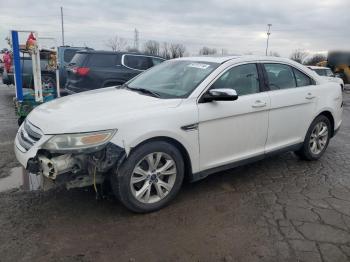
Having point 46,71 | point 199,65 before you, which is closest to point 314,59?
point 46,71

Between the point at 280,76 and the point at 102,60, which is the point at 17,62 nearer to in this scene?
the point at 102,60

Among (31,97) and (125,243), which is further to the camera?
(31,97)

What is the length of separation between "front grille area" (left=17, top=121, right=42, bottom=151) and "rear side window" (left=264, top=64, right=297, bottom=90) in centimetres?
301

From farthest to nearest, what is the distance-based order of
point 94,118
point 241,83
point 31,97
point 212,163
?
1. point 31,97
2. point 241,83
3. point 212,163
4. point 94,118

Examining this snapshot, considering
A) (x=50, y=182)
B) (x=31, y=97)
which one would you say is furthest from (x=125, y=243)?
(x=31, y=97)

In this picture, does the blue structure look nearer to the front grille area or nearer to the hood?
the hood

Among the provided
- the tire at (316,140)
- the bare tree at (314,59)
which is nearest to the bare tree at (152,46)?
the bare tree at (314,59)

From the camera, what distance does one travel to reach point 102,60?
32.2 ft

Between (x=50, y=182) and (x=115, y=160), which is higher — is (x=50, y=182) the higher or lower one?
the lower one

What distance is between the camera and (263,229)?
11.5ft

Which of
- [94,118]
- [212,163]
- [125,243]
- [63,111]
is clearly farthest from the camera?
[212,163]

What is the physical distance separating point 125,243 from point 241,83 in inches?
96.6

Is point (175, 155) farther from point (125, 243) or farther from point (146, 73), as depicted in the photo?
point (146, 73)

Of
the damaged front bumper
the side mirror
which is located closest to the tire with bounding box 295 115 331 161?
the side mirror
